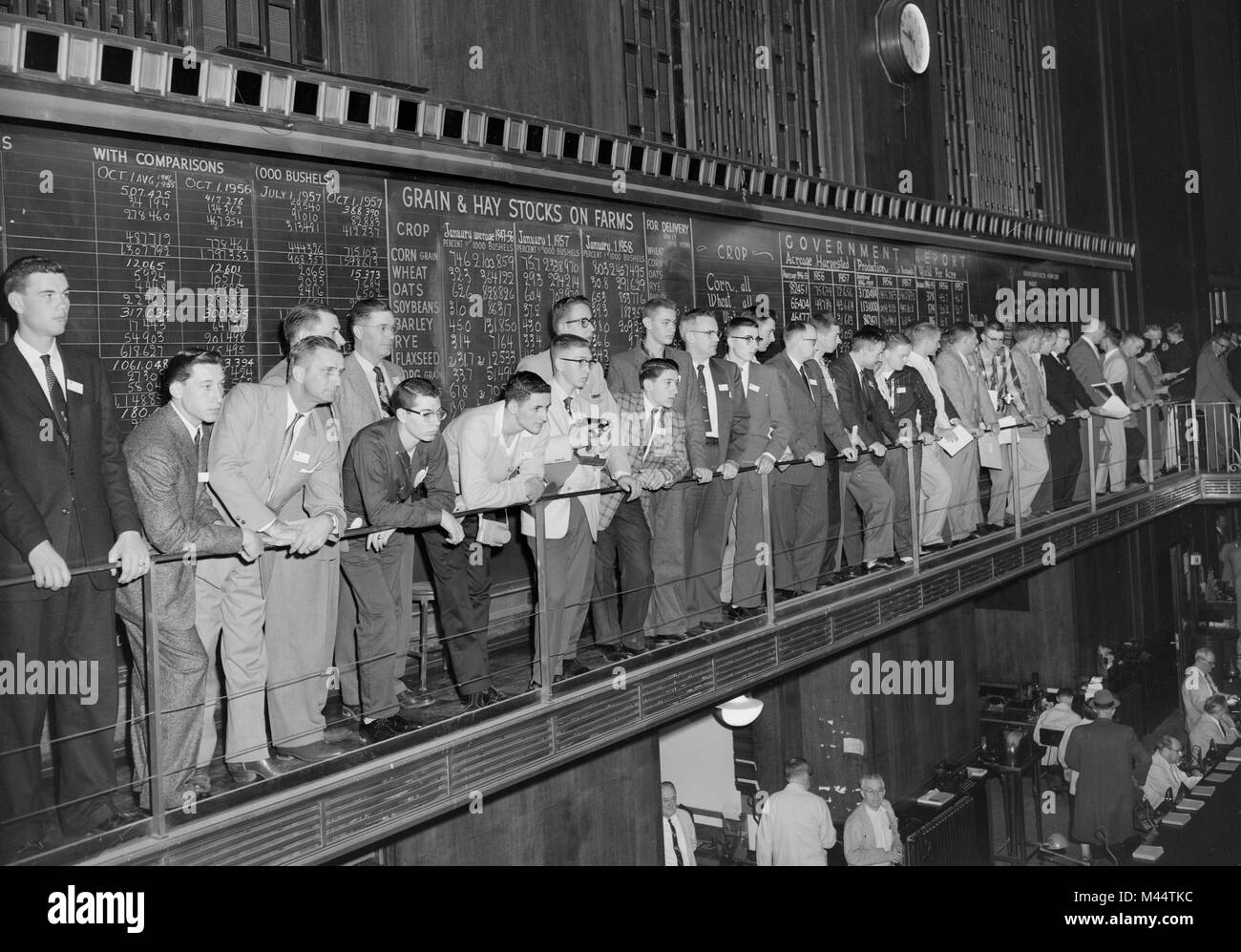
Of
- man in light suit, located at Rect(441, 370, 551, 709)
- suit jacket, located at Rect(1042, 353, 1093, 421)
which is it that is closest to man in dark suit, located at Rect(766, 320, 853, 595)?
man in light suit, located at Rect(441, 370, 551, 709)

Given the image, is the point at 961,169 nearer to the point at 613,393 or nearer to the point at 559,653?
the point at 613,393

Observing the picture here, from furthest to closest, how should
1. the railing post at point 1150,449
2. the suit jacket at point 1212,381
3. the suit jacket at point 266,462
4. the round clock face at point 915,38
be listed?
the suit jacket at point 1212,381
the round clock face at point 915,38
the railing post at point 1150,449
the suit jacket at point 266,462

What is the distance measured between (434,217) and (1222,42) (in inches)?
484

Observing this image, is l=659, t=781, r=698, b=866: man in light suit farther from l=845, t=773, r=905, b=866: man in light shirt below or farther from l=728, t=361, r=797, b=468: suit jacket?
l=728, t=361, r=797, b=468: suit jacket

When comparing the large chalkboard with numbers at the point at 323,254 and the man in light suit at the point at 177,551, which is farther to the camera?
the large chalkboard with numbers at the point at 323,254

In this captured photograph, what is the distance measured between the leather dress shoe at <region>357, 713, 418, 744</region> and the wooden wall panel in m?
1.36

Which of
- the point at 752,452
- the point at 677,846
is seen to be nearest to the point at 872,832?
the point at 677,846

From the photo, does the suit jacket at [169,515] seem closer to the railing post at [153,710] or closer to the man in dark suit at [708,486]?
the railing post at [153,710]

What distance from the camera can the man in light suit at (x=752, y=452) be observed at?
6.00 m

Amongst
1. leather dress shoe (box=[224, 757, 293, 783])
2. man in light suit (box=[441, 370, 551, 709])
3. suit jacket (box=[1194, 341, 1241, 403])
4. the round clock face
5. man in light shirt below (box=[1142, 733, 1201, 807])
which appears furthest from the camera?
suit jacket (box=[1194, 341, 1241, 403])

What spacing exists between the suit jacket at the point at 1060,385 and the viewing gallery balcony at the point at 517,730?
122 centimetres

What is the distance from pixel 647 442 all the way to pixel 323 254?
6.06ft

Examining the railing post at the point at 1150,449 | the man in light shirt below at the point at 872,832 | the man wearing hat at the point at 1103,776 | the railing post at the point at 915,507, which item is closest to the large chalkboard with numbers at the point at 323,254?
the railing post at the point at 915,507

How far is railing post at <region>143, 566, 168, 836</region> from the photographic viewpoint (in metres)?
3.32
